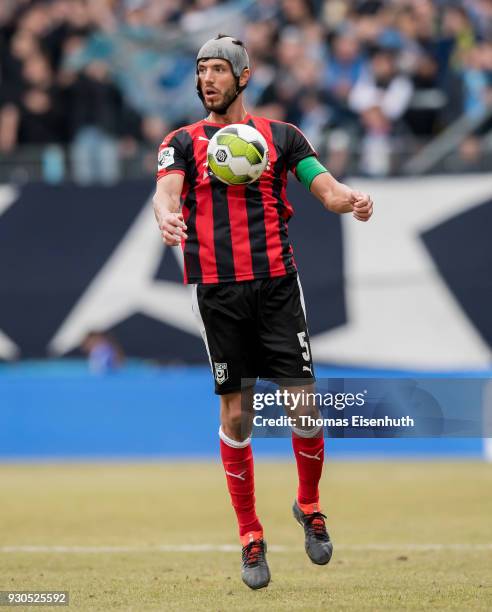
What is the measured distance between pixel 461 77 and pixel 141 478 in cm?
612

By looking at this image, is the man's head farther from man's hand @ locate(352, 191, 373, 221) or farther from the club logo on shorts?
the club logo on shorts

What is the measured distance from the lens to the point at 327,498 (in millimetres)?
11484

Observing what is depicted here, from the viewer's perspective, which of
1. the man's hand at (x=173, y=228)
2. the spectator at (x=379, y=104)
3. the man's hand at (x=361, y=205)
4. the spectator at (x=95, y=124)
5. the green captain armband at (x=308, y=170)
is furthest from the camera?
the spectator at (x=95, y=124)

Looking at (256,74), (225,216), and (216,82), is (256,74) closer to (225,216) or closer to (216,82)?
(216,82)

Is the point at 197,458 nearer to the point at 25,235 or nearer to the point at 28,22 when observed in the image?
the point at 25,235

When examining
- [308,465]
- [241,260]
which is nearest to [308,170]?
[241,260]

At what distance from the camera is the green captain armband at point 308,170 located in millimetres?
6570

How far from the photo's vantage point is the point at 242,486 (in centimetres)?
662

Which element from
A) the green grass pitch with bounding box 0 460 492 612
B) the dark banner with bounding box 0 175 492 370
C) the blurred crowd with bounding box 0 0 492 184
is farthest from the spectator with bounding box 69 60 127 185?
the green grass pitch with bounding box 0 460 492 612

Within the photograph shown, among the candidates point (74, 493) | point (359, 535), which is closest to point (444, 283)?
point (74, 493)

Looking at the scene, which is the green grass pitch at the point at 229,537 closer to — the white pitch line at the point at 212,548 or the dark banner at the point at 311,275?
the white pitch line at the point at 212,548

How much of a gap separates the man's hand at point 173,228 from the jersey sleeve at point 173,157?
0.44 meters

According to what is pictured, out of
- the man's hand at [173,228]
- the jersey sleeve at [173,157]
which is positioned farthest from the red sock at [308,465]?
the jersey sleeve at [173,157]

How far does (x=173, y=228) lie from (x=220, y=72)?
37.6 inches
